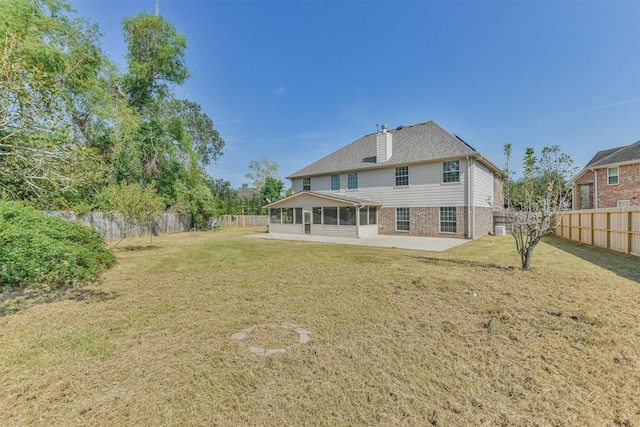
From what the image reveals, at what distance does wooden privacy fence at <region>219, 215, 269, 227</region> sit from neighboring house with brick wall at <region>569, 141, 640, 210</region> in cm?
2760

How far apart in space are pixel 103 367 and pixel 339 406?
8.41ft

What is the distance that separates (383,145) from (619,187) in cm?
1625

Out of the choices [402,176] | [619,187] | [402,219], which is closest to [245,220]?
[402,219]

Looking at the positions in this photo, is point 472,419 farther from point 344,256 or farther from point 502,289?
point 344,256

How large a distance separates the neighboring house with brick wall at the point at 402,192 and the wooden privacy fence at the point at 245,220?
11.2 m

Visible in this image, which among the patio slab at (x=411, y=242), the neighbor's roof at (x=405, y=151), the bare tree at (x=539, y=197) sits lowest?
the patio slab at (x=411, y=242)

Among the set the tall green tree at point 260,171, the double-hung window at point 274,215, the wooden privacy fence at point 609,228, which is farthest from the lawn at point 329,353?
the tall green tree at point 260,171

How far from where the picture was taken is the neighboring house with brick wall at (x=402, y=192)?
1570 cm

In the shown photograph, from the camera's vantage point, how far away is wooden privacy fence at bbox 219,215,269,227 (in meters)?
31.4

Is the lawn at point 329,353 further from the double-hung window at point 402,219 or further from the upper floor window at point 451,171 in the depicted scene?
the double-hung window at point 402,219

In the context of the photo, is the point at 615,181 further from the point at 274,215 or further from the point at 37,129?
the point at 37,129

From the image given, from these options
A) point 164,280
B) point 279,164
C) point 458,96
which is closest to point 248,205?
point 279,164

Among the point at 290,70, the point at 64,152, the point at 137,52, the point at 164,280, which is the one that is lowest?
the point at 164,280

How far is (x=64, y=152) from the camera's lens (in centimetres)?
423
